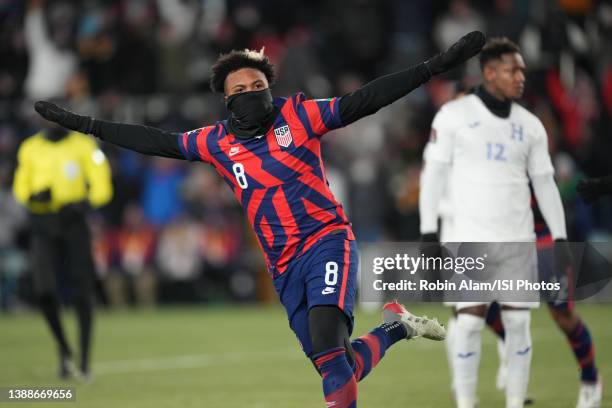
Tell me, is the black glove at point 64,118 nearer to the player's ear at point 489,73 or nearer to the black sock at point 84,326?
the player's ear at point 489,73

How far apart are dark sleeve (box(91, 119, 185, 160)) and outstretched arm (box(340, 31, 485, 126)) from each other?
1.26m

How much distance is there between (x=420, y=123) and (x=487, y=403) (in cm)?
1126

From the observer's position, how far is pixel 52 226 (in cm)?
1263

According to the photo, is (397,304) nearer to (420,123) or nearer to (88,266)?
(88,266)

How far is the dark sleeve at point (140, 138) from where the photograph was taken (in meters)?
7.93

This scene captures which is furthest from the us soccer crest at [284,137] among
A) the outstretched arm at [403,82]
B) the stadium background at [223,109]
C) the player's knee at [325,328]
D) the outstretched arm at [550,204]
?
the stadium background at [223,109]

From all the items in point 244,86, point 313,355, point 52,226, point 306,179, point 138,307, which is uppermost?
point 138,307

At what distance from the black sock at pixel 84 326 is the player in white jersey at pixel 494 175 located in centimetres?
461

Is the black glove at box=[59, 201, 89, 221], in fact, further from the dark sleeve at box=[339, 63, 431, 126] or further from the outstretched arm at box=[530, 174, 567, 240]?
the dark sleeve at box=[339, 63, 431, 126]

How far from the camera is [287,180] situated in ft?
24.8

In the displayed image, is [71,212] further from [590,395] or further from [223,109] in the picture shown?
[223,109]

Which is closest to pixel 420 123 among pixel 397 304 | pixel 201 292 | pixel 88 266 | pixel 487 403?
pixel 201 292

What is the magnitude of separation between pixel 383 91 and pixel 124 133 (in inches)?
73.4

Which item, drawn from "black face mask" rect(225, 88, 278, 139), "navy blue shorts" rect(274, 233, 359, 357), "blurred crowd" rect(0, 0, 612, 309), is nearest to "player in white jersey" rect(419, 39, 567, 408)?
"navy blue shorts" rect(274, 233, 359, 357)
